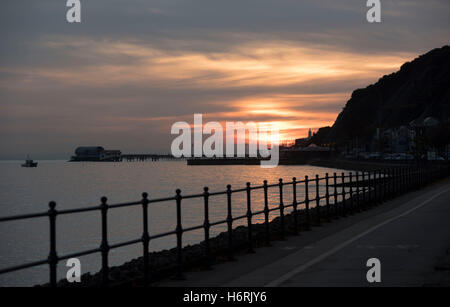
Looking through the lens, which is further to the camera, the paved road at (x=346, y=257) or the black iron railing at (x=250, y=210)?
the paved road at (x=346, y=257)

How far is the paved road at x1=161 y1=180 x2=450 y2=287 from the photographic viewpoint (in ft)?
35.5

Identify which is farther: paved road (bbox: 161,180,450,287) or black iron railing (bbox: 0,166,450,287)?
paved road (bbox: 161,180,450,287)

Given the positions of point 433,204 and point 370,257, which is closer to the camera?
point 370,257

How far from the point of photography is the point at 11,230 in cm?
5022

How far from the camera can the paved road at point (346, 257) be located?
1081 cm

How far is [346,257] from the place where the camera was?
1328 centimetres

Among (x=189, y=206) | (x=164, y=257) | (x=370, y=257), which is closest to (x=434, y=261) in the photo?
(x=370, y=257)

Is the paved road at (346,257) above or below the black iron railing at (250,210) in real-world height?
below
